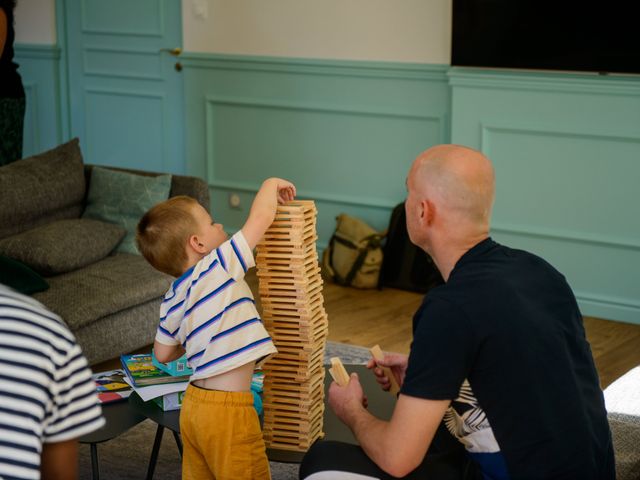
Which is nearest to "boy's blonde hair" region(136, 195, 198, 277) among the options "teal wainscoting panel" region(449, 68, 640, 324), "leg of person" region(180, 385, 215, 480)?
"leg of person" region(180, 385, 215, 480)

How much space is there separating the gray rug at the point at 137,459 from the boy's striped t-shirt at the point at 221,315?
33.7 inches

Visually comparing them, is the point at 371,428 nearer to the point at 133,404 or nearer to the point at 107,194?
the point at 133,404

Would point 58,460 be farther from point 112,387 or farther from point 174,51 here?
point 174,51

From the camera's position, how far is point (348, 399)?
215cm

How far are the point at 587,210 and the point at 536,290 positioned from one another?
9.29 feet

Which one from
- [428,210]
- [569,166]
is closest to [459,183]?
[428,210]

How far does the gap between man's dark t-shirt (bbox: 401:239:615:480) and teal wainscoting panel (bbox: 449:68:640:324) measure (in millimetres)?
2758

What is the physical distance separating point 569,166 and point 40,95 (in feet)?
12.5

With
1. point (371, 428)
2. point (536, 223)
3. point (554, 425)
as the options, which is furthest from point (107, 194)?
point (554, 425)

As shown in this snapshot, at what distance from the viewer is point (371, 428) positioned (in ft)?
6.61

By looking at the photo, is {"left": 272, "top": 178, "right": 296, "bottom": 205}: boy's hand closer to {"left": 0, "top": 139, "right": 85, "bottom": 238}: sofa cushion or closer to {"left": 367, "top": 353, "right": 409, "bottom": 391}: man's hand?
{"left": 367, "top": 353, "right": 409, "bottom": 391}: man's hand

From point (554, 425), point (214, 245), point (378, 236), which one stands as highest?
point (214, 245)

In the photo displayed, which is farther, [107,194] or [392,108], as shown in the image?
[392,108]

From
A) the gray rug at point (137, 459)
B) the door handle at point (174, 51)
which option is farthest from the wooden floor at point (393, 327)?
the door handle at point (174, 51)
